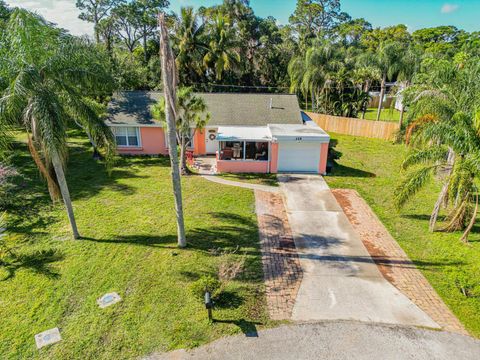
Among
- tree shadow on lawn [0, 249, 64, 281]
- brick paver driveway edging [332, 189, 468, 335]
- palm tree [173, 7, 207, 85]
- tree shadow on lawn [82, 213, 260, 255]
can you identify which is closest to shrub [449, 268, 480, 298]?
brick paver driveway edging [332, 189, 468, 335]

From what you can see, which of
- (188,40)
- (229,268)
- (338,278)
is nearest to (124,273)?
(229,268)

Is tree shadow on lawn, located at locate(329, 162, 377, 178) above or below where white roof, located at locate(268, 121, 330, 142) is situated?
below

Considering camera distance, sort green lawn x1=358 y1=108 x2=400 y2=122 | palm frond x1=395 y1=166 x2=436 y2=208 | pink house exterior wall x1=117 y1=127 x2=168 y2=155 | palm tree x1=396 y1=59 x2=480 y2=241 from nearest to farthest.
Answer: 1. palm tree x1=396 y1=59 x2=480 y2=241
2. palm frond x1=395 y1=166 x2=436 y2=208
3. pink house exterior wall x1=117 y1=127 x2=168 y2=155
4. green lawn x1=358 y1=108 x2=400 y2=122

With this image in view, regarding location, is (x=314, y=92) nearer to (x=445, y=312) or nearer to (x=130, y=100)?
(x=130, y=100)

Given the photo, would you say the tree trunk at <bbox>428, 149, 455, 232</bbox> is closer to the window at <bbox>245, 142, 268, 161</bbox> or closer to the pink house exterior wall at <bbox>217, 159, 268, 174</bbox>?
the pink house exterior wall at <bbox>217, 159, 268, 174</bbox>

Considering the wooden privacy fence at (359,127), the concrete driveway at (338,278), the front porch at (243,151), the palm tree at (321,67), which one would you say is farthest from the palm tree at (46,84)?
the palm tree at (321,67)

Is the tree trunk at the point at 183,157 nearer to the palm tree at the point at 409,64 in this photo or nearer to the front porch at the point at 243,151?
the front porch at the point at 243,151

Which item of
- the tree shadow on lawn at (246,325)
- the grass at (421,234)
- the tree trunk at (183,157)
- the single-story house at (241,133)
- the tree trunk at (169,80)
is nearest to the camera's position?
the tree shadow on lawn at (246,325)

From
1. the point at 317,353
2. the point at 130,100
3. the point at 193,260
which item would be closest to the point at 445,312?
the point at 317,353
